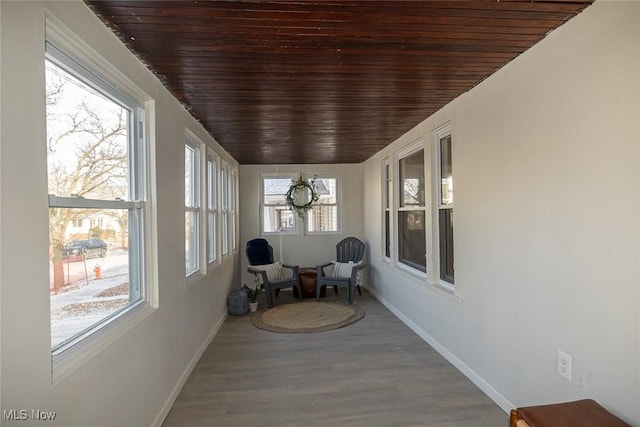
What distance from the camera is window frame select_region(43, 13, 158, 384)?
1335 millimetres

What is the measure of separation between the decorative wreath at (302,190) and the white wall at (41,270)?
362 cm

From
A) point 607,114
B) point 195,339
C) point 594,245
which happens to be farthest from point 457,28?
point 195,339

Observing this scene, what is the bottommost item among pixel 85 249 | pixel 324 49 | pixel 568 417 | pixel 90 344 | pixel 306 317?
pixel 306 317

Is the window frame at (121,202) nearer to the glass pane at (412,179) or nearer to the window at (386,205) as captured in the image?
the glass pane at (412,179)

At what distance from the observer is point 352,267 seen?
17.1 feet

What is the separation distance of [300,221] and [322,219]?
1.39 ft

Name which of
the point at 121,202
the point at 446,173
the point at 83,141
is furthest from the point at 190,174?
the point at 446,173

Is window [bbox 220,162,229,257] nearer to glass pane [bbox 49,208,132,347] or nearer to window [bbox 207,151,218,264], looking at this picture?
window [bbox 207,151,218,264]

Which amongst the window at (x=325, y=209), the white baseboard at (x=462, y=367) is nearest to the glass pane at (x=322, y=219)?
the window at (x=325, y=209)

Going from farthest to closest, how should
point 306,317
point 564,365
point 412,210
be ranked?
1. point 306,317
2. point 412,210
3. point 564,365

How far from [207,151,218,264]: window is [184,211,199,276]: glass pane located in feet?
1.53

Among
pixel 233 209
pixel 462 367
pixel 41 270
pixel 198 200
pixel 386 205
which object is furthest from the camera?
pixel 233 209

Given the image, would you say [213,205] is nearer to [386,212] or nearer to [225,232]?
[225,232]

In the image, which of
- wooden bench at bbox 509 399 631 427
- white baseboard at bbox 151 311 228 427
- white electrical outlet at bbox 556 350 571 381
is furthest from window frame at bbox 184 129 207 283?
white electrical outlet at bbox 556 350 571 381
